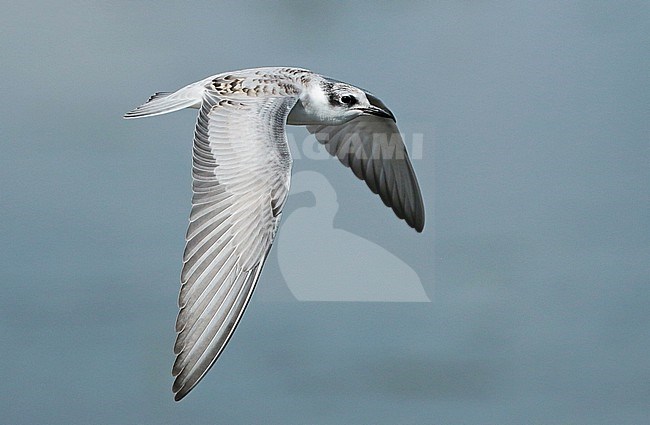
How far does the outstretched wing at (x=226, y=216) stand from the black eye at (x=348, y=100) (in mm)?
216

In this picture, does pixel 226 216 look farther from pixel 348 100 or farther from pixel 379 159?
pixel 379 159

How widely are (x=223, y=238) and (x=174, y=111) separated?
420 millimetres

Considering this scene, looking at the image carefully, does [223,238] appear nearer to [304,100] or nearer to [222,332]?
[222,332]

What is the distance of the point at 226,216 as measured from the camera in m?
1.98

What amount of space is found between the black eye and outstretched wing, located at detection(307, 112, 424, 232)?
Answer: 39cm

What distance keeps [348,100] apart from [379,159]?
443 millimetres

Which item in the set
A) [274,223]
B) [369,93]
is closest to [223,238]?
[274,223]

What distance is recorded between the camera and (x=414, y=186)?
2.81 metres

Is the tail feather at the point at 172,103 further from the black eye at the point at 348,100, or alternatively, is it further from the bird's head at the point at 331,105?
the black eye at the point at 348,100

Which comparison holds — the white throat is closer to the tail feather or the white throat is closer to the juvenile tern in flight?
the juvenile tern in flight

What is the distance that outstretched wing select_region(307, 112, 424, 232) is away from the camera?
2.81 meters

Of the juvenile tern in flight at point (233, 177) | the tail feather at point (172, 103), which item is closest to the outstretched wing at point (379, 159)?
the juvenile tern in flight at point (233, 177)

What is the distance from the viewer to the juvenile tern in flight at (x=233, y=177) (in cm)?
184

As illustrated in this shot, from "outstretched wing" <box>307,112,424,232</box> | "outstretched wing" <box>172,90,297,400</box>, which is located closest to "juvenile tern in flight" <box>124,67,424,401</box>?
"outstretched wing" <box>172,90,297,400</box>
